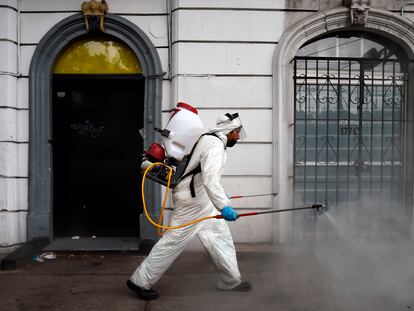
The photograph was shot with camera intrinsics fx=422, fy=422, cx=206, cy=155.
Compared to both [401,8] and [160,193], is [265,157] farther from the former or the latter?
[401,8]

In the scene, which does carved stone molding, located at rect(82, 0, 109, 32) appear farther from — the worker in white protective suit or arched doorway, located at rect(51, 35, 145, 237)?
the worker in white protective suit

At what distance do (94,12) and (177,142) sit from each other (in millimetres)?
3169

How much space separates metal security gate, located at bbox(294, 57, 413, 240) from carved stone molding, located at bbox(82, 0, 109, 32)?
313cm

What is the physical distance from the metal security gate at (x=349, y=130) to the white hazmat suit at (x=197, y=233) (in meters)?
2.78

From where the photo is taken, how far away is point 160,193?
653 centimetres

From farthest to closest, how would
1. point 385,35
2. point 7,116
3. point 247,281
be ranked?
point 385,35 → point 7,116 → point 247,281

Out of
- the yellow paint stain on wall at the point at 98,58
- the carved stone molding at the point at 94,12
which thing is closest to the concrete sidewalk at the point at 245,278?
the yellow paint stain on wall at the point at 98,58

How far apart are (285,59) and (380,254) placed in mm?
3215

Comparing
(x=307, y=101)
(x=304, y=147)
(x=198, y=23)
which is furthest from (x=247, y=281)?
(x=198, y=23)

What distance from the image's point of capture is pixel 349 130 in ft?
22.7

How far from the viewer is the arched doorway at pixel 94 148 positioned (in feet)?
22.5

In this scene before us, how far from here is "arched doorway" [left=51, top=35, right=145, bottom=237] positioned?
6852 mm

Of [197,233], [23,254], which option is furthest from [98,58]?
[197,233]

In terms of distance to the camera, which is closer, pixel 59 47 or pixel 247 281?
pixel 247 281
